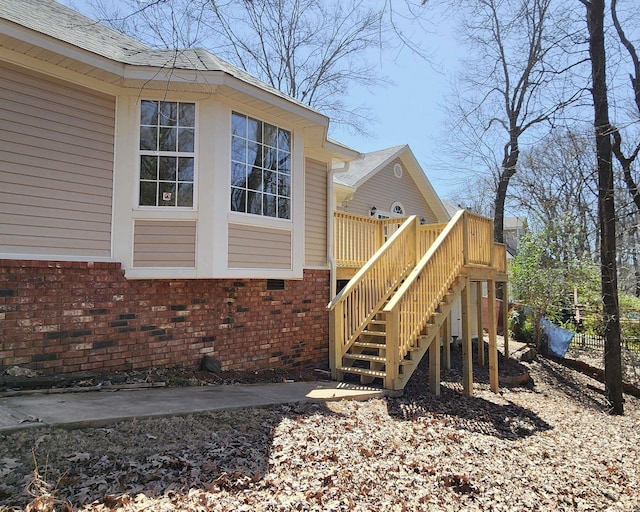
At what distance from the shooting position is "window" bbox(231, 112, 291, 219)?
6762 millimetres

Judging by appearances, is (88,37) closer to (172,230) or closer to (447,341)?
(172,230)

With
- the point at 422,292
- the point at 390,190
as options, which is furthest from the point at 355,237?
the point at 390,190

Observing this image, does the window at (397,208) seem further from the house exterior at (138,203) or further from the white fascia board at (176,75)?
the white fascia board at (176,75)

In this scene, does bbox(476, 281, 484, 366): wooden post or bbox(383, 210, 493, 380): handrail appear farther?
bbox(476, 281, 484, 366): wooden post

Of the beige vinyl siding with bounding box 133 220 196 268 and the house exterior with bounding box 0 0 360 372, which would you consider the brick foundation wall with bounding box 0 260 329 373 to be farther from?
the beige vinyl siding with bounding box 133 220 196 268

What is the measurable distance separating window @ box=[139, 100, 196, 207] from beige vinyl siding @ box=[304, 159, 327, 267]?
2515 mm

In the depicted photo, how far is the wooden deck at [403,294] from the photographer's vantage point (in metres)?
6.67

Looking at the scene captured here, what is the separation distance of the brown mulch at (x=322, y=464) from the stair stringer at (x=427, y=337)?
17.6 inches

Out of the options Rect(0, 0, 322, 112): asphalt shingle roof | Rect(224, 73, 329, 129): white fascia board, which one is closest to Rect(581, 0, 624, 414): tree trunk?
Rect(224, 73, 329, 129): white fascia board

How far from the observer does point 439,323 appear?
7.27 metres

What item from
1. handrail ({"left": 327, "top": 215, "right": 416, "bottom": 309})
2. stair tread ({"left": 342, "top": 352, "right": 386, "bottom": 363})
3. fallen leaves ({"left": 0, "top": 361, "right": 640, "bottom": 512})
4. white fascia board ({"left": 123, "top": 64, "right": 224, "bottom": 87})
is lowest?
fallen leaves ({"left": 0, "top": 361, "right": 640, "bottom": 512})

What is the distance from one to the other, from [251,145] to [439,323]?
4.02m

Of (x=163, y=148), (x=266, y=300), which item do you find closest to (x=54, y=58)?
(x=163, y=148)

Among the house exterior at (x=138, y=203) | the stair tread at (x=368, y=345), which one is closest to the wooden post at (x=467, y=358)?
the stair tread at (x=368, y=345)
